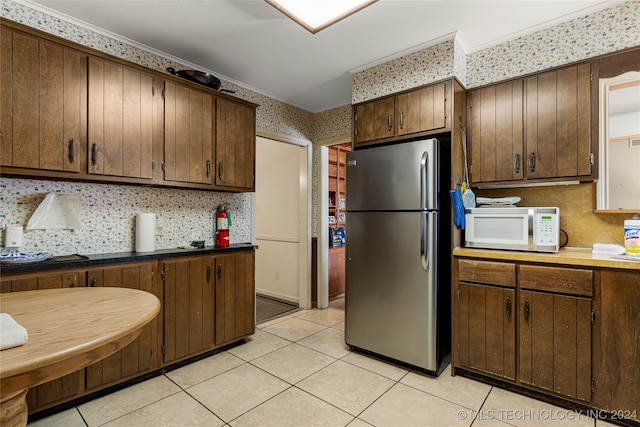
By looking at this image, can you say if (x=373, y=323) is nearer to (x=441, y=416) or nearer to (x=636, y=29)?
(x=441, y=416)

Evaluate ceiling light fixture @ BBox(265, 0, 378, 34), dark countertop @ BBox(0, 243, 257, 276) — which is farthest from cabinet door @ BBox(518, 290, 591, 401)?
dark countertop @ BBox(0, 243, 257, 276)

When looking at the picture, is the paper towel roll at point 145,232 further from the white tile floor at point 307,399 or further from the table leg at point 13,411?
the table leg at point 13,411

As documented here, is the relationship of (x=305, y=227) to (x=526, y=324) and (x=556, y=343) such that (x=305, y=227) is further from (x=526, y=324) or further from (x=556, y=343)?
(x=556, y=343)

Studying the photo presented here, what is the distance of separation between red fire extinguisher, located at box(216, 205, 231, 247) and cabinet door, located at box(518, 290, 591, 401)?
2.50 meters

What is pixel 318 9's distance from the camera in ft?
5.84

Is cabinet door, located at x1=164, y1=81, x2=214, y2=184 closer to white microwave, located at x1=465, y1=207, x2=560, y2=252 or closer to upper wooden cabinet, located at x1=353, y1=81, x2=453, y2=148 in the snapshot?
upper wooden cabinet, located at x1=353, y1=81, x2=453, y2=148

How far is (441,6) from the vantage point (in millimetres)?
2115

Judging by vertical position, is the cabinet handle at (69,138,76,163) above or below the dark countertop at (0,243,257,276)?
above

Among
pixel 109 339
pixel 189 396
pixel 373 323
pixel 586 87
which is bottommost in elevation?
pixel 189 396

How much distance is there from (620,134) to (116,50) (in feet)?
12.6

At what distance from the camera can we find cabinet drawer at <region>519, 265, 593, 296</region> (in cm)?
191

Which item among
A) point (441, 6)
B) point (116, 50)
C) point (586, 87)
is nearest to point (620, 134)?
point (586, 87)

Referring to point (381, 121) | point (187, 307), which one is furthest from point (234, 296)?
point (381, 121)

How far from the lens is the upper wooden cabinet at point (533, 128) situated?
2.17m
